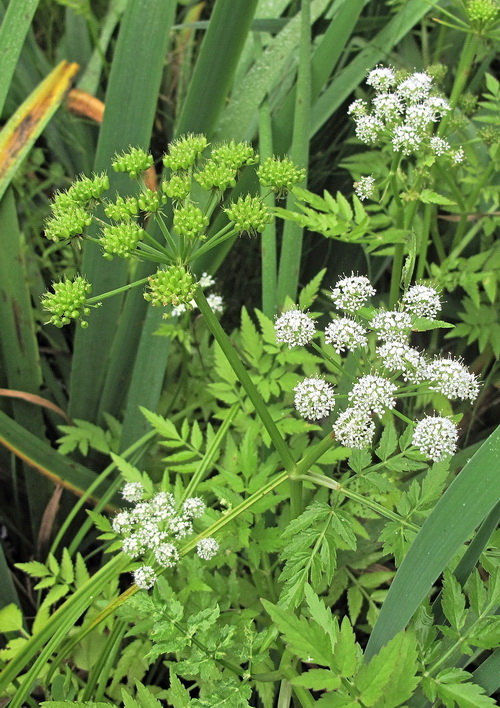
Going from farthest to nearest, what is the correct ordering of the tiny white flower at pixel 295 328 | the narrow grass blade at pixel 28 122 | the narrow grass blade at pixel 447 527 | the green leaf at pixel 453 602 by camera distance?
the narrow grass blade at pixel 28 122
the tiny white flower at pixel 295 328
the green leaf at pixel 453 602
the narrow grass blade at pixel 447 527

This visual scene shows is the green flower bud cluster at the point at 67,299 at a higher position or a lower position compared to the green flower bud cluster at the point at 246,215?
lower

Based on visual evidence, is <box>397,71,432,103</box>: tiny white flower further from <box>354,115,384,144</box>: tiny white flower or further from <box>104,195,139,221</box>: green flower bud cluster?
<box>104,195,139,221</box>: green flower bud cluster

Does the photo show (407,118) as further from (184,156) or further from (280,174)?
(184,156)

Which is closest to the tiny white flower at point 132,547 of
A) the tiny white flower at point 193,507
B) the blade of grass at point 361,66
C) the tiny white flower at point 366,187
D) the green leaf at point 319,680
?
the tiny white flower at point 193,507

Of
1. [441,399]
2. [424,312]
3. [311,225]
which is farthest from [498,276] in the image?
[424,312]

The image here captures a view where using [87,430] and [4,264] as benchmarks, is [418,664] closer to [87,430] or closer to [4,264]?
[87,430]

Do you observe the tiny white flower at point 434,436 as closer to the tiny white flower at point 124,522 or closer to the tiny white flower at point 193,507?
the tiny white flower at point 193,507
